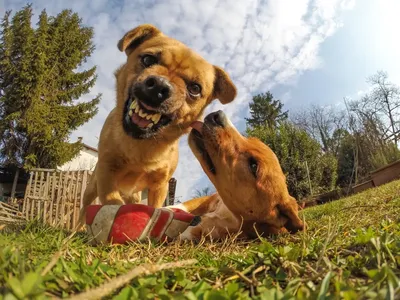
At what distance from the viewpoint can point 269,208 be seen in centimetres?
321

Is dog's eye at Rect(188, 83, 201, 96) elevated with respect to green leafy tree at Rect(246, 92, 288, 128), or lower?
lower

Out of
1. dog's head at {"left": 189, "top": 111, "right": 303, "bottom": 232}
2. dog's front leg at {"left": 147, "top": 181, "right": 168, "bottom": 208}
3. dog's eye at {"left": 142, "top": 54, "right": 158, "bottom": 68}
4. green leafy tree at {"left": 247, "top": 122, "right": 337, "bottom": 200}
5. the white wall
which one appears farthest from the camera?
the white wall

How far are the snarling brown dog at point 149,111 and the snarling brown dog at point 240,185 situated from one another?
2.32ft

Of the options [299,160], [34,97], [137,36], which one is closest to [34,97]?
[34,97]

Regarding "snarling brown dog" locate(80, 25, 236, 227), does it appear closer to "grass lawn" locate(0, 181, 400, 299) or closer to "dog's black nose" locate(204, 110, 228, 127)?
"dog's black nose" locate(204, 110, 228, 127)

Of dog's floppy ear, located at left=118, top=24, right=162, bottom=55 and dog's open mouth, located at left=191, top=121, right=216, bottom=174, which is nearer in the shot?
dog's open mouth, located at left=191, top=121, right=216, bottom=174

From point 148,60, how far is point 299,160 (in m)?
16.7

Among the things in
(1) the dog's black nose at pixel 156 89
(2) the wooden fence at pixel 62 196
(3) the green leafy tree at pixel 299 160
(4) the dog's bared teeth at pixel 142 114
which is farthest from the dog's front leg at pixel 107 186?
(3) the green leafy tree at pixel 299 160

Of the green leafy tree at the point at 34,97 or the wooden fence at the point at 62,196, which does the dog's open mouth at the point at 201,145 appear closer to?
the wooden fence at the point at 62,196

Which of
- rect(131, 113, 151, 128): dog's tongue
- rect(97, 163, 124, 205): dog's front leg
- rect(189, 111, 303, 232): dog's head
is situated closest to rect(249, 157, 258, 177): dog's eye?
rect(189, 111, 303, 232): dog's head

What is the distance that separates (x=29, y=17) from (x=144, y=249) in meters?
31.0

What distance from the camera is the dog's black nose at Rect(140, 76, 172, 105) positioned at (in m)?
3.55

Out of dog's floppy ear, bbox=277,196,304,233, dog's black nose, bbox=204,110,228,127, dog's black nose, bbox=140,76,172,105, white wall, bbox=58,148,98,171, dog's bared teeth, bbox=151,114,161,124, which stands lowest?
dog's floppy ear, bbox=277,196,304,233

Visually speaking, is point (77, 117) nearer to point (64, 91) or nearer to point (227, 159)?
point (64, 91)
